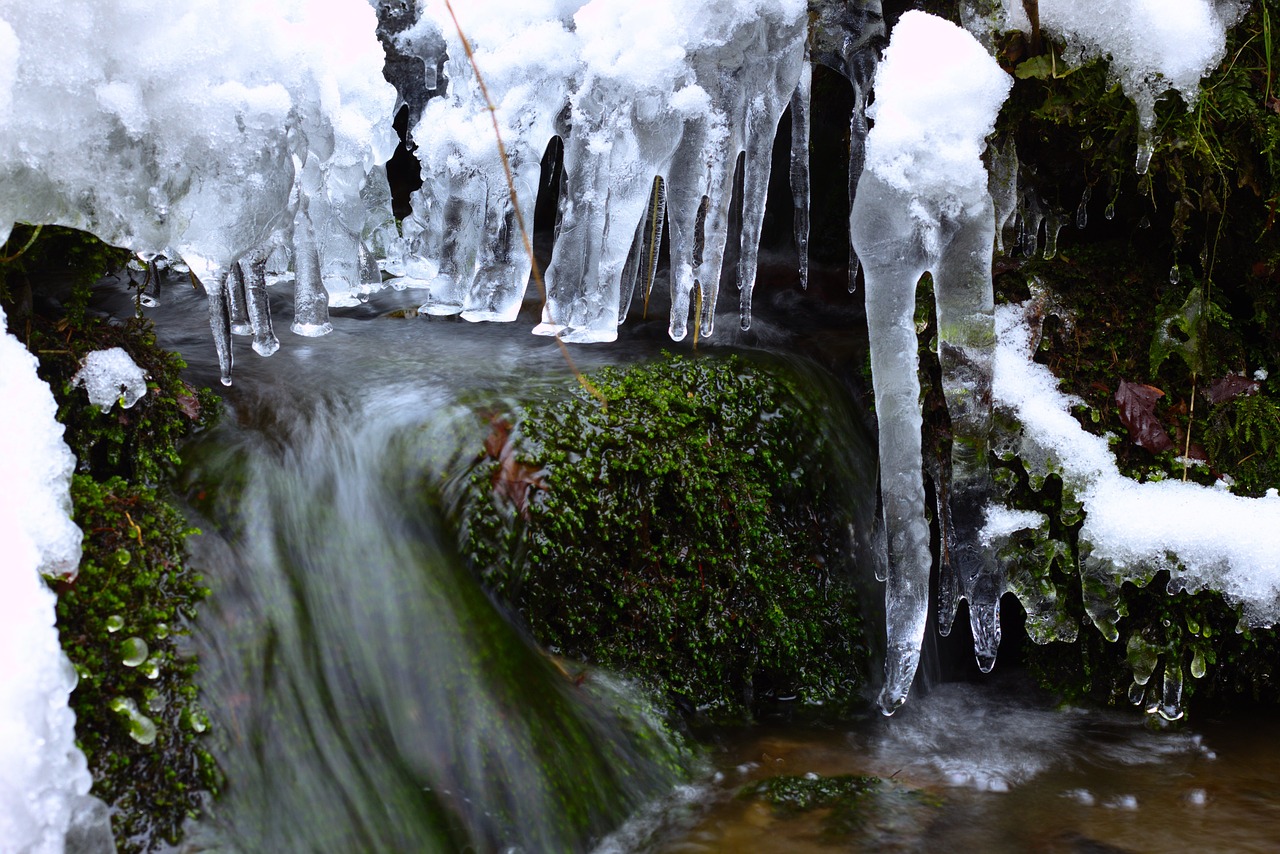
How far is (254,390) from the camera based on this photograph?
3373 millimetres

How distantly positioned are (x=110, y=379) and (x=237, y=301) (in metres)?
0.80

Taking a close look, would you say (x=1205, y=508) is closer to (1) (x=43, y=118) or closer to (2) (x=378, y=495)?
(2) (x=378, y=495)

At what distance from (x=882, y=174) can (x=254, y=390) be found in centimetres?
230

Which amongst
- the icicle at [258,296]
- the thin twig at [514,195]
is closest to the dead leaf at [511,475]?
the thin twig at [514,195]

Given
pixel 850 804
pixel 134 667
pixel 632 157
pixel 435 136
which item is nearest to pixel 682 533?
pixel 850 804

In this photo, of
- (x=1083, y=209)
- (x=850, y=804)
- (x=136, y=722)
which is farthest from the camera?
(x=1083, y=209)

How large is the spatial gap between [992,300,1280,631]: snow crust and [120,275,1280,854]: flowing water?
59 cm

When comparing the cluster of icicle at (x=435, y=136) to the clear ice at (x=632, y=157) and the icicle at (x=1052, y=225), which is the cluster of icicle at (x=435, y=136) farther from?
the icicle at (x=1052, y=225)

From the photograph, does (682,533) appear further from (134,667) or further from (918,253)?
(134,667)

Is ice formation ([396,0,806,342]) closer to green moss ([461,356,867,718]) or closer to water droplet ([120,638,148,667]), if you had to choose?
green moss ([461,356,867,718])

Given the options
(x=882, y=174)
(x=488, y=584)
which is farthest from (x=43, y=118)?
(x=882, y=174)

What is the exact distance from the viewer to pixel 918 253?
3168 millimetres

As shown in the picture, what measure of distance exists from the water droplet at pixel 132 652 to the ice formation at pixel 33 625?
14 centimetres

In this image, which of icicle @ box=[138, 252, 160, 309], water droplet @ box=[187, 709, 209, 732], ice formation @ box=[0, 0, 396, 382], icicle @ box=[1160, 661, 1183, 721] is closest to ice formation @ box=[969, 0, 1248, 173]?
icicle @ box=[1160, 661, 1183, 721]
